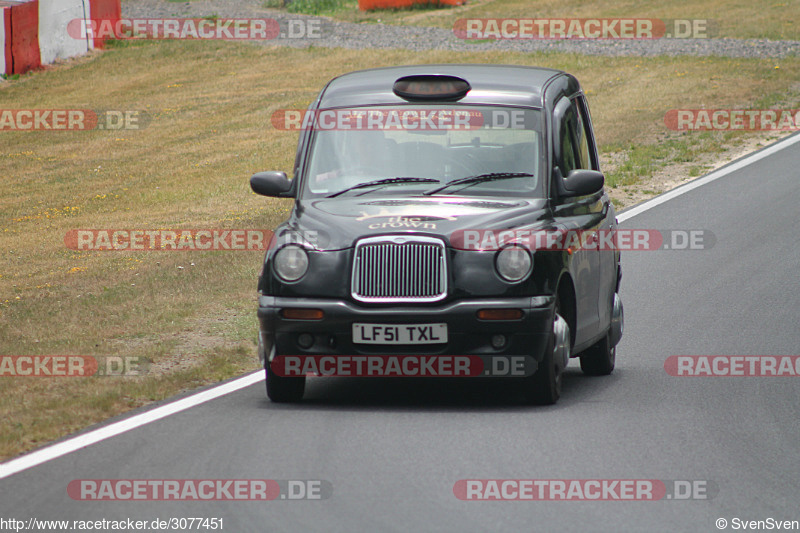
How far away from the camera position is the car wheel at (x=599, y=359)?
30.5ft

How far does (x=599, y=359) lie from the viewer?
9.37 meters

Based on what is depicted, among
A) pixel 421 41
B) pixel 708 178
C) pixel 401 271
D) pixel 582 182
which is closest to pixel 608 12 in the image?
pixel 421 41

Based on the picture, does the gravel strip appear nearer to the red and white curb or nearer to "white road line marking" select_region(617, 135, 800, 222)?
the red and white curb

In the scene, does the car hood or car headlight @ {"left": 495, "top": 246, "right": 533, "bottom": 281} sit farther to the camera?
the car hood

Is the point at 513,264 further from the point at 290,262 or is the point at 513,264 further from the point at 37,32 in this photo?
the point at 37,32

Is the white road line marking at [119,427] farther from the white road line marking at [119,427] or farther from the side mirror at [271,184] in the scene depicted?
the side mirror at [271,184]

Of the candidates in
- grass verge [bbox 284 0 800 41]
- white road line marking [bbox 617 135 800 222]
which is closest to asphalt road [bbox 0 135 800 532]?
white road line marking [bbox 617 135 800 222]

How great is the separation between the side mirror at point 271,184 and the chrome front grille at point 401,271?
117 centimetres

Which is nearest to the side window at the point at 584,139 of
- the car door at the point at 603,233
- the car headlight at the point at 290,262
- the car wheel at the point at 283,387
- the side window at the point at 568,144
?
the car door at the point at 603,233

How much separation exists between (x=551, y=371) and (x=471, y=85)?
2145mm

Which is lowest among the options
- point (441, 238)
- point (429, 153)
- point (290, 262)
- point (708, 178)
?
point (708, 178)

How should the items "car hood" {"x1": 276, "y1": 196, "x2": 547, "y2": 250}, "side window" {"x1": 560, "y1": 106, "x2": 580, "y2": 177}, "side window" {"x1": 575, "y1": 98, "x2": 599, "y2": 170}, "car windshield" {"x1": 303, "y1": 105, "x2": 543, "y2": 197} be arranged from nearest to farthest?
"car hood" {"x1": 276, "y1": 196, "x2": 547, "y2": 250} < "car windshield" {"x1": 303, "y1": 105, "x2": 543, "y2": 197} < "side window" {"x1": 560, "y1": 106, "x2": 580, "y2": 177} < "side window" {"x1": 575, "y1": 98, "x2": 599, "y2": 170}

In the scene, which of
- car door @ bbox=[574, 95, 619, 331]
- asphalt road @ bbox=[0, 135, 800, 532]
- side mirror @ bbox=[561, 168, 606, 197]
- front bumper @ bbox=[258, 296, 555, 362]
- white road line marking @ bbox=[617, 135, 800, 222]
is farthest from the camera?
white road line marking @ bbox=[617, 135, 800, 222]

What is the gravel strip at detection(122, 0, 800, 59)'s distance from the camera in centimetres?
3350
